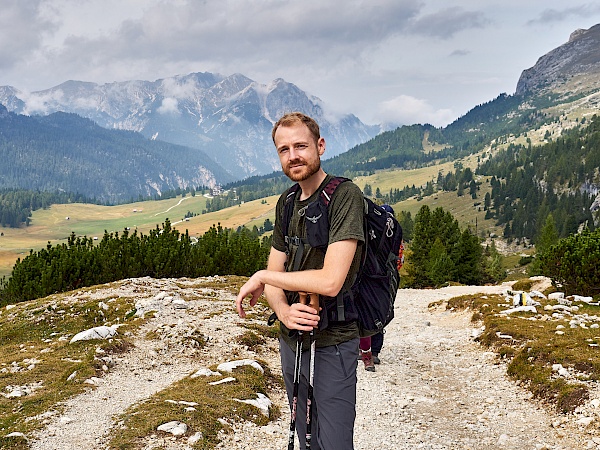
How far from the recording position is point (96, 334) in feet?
45.3

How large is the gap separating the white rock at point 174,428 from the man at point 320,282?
12.2 ft

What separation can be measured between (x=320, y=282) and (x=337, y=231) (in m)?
0.45

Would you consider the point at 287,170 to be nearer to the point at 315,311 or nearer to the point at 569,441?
the point at 315,311

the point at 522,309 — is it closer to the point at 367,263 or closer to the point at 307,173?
the point at 367,263

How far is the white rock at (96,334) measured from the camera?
1358 cm

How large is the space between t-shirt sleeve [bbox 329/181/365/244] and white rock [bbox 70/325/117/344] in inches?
460

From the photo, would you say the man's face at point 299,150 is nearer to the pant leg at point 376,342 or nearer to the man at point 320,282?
the man at point 320,282

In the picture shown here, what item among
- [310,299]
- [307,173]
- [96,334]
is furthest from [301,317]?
[96,334]

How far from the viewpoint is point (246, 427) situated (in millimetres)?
8664

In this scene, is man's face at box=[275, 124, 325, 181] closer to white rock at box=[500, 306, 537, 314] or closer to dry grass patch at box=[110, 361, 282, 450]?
dry grass patch at box=[110, 361, 282, 450]

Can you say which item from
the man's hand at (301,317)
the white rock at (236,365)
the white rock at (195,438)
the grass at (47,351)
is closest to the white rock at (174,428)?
the white rock at (195,438)

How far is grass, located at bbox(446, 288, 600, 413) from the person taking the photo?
1002 centimetres

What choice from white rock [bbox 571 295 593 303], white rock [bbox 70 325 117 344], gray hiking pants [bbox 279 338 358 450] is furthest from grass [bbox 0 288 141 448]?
white rock [bbox 571 295 593 303]

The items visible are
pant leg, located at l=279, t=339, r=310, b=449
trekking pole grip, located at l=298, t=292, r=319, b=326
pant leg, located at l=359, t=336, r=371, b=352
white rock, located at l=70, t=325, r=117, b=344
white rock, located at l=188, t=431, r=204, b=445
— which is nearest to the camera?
trekking pole grip, located at l=298, t=292, r=319, b=326
